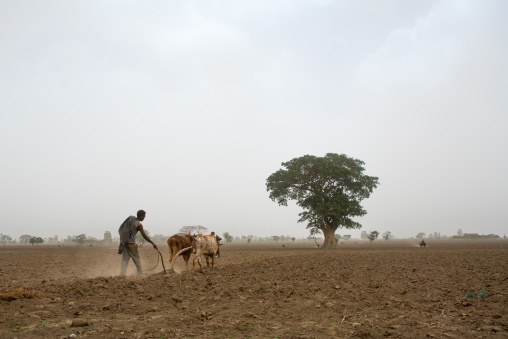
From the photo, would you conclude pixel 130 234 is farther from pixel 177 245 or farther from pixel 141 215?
pixel 177 245

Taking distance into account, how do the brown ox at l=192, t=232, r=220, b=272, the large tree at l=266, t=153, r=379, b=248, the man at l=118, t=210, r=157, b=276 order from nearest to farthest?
the man at l=118, t=210, r=157, b=276 → the brown ox at l=192, t=232, r=220, b=272 → the large tree at l=266, t=153, r=379, b=248

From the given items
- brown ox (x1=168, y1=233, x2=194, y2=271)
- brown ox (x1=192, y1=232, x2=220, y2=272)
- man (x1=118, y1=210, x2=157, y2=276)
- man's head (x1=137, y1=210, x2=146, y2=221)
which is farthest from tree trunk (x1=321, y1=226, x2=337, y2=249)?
man's head (x1=137, y1=210, x2=146, y2=221)

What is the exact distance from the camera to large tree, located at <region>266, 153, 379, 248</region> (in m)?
39.4

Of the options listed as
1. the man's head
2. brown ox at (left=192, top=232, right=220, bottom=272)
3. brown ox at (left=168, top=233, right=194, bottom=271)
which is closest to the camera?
the man's head

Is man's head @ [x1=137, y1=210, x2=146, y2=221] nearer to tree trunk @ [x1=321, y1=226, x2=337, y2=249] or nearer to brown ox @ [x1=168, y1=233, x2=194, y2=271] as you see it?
brown ox @ [x1=168, y1=233, x2=194, y2=271]

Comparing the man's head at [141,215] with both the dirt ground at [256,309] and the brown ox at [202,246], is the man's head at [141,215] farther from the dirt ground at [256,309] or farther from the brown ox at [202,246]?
the brown ox at [202,246]

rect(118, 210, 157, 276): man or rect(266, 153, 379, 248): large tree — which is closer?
rect(118, 210, 157, 276): man

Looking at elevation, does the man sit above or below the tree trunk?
above

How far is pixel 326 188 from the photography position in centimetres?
4144

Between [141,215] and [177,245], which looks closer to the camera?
[141,215]

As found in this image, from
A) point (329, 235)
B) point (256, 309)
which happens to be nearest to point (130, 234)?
point (256, 309)

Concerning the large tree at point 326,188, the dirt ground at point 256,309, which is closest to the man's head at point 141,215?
the dirt ground at point 256,309

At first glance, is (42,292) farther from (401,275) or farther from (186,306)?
(401,275)

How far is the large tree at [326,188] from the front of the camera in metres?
39.4
